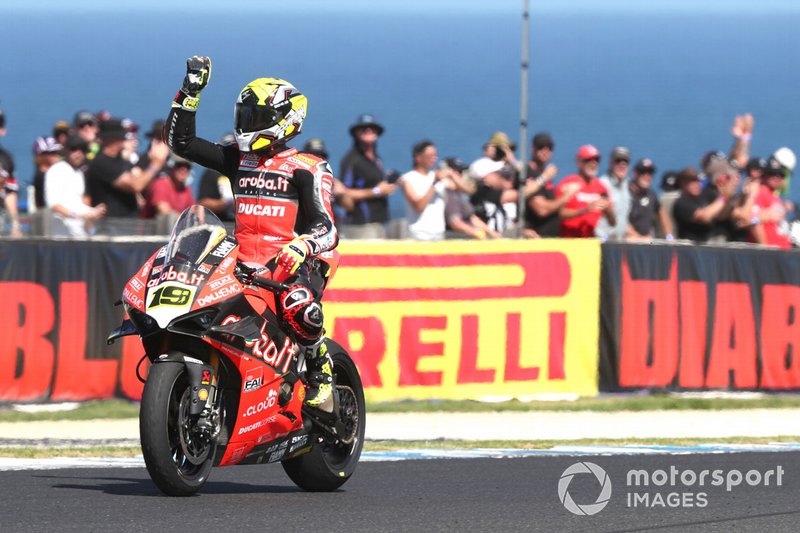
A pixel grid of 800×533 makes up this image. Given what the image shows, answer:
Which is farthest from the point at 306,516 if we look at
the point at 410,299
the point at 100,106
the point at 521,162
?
the point at 100,106

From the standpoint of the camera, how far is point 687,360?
48.4 feet

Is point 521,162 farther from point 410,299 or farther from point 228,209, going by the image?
point 228,209

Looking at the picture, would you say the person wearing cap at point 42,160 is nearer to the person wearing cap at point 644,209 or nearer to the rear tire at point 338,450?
the person wearing cap at point 644,209

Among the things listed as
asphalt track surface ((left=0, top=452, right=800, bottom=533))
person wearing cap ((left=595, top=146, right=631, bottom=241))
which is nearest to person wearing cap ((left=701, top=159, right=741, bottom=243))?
person wearing cap ((left=595, top=146, right=631, bottom=241))

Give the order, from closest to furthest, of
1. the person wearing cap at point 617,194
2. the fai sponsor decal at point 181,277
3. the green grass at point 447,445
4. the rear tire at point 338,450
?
the fai sponsor decal at point 181,277 → the rear tire at point 338,450 → the green grass at point 447,445 → the person wearing cap at point 617,194

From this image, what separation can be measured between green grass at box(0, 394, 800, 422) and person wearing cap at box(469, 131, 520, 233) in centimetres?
180

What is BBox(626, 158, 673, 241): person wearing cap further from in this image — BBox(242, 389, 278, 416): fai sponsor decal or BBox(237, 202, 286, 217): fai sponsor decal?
BBox(242, 389, 278, 416): fai sponsor decal

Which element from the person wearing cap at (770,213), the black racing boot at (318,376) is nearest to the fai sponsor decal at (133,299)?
the black racing boot at (318,376)

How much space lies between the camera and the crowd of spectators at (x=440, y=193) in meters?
13.8

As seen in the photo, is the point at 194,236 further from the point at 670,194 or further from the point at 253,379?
the point at 670,194

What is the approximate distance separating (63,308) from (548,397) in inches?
165

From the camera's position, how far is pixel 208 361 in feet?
25.3

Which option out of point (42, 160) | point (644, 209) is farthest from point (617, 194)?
point (42, 160)

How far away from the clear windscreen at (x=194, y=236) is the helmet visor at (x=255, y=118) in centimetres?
57
